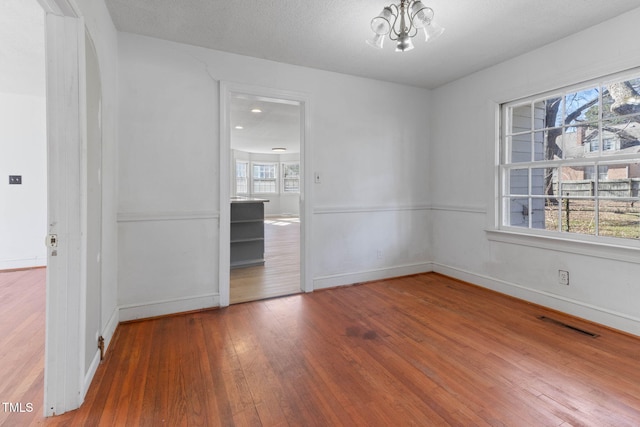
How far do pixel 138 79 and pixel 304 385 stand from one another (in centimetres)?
274

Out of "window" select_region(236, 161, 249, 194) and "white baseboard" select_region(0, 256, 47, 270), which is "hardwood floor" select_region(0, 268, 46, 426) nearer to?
"white baseboard" select_region(0, 256, 47, 270)

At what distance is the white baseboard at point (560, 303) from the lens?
7.96ft

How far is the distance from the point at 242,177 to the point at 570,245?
9.94 metres

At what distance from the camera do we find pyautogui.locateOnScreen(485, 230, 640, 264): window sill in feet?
7.91

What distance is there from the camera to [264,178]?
11672 mm

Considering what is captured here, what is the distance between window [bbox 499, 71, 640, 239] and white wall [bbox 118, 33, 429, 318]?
4.55 feet

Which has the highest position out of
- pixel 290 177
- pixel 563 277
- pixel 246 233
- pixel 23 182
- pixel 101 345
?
pixel 290 177

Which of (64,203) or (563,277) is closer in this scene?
(64,203)

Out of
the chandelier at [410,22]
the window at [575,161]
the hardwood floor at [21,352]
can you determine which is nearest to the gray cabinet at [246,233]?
the hardwood floor at [21,352]

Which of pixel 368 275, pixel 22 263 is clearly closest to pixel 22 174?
pixel 22 263

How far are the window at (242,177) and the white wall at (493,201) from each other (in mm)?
8197

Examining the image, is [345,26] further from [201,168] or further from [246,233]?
[246,233]

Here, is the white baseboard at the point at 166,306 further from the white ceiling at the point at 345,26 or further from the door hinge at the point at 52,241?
the white ceiling at the point at 345,26

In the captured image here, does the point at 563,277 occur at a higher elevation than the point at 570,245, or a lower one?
lower
